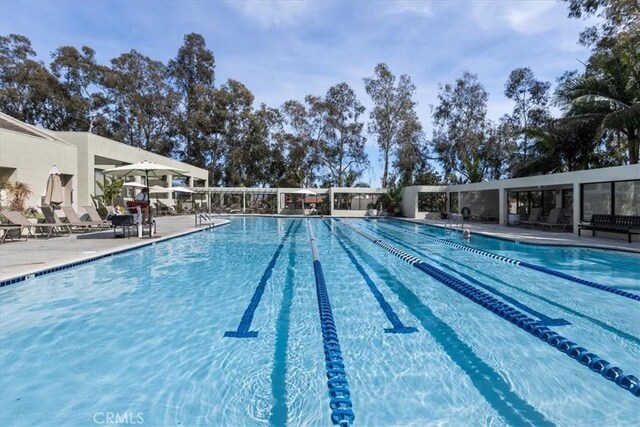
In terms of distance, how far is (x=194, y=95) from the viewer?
4028cm

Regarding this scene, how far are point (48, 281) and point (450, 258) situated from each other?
887 centimetres

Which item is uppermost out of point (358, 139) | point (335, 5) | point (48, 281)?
point (335, 5)

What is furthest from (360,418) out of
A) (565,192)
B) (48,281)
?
(565,192)

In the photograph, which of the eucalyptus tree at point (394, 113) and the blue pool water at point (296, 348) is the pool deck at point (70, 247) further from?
the eucalyptus tree at point (394, 113)

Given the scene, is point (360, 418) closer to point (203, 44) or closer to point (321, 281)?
point (321, 281)

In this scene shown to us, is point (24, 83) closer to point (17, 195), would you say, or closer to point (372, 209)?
point (17, 195)

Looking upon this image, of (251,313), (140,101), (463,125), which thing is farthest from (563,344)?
(140,101)

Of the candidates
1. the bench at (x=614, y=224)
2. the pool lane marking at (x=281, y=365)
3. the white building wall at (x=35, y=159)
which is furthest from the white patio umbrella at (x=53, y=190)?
the bench at (x=614, y=224)

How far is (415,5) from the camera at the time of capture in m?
14.3

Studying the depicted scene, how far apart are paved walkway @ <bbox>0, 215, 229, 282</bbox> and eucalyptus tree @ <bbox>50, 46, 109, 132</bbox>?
91.1 ft

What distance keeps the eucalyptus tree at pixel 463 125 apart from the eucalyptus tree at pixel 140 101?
26787 millimetres

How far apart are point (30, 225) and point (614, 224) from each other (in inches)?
719

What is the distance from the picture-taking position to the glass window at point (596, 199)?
13508mm

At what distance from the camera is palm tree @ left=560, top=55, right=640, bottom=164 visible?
15.4 metres
